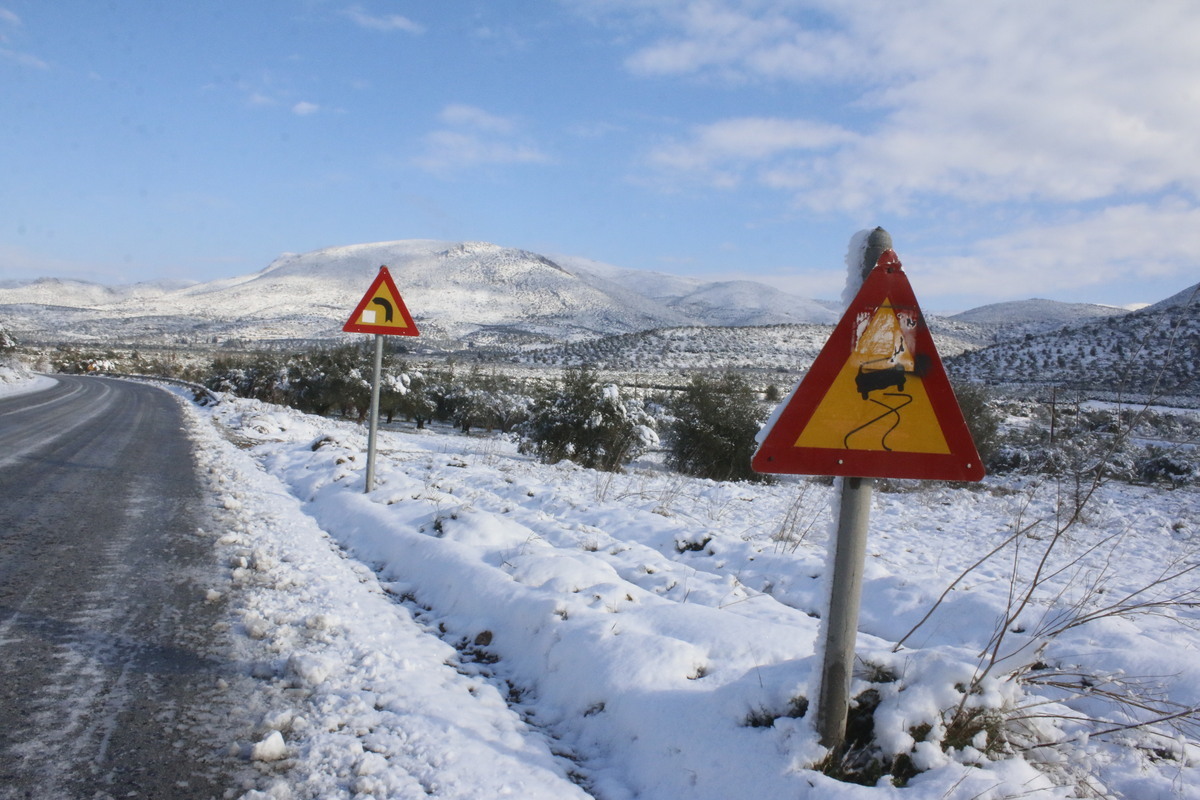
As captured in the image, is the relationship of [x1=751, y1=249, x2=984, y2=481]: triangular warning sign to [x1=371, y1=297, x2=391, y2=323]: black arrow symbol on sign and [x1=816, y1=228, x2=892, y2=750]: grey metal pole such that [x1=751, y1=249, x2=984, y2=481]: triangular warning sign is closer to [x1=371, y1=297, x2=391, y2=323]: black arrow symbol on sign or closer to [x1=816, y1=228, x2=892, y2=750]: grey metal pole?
[x1=816, y1=228, x2=892, y2=750]: grey metal pole

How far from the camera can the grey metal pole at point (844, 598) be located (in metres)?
2.58

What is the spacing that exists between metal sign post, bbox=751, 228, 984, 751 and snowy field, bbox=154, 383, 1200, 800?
0.64m

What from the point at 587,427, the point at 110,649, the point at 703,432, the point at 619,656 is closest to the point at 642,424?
the point at 587,427

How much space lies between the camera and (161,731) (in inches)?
118

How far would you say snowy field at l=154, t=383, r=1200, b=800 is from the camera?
276cm

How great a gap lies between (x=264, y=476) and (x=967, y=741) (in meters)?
9.51

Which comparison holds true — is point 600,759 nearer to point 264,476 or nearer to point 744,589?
point 744,589

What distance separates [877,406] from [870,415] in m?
0.04

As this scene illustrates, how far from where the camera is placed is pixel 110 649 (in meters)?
3.79

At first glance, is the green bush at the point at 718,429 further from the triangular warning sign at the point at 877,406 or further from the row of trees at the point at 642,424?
the triangular warning sign at the point at 877,406

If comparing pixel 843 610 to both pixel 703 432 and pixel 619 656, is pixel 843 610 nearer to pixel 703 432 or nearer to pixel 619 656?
pixel 619 656

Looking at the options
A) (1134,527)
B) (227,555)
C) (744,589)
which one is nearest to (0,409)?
(227,555)

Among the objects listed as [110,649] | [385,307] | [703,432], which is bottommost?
[110,649]

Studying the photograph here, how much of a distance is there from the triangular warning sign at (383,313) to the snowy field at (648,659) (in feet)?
6.32
